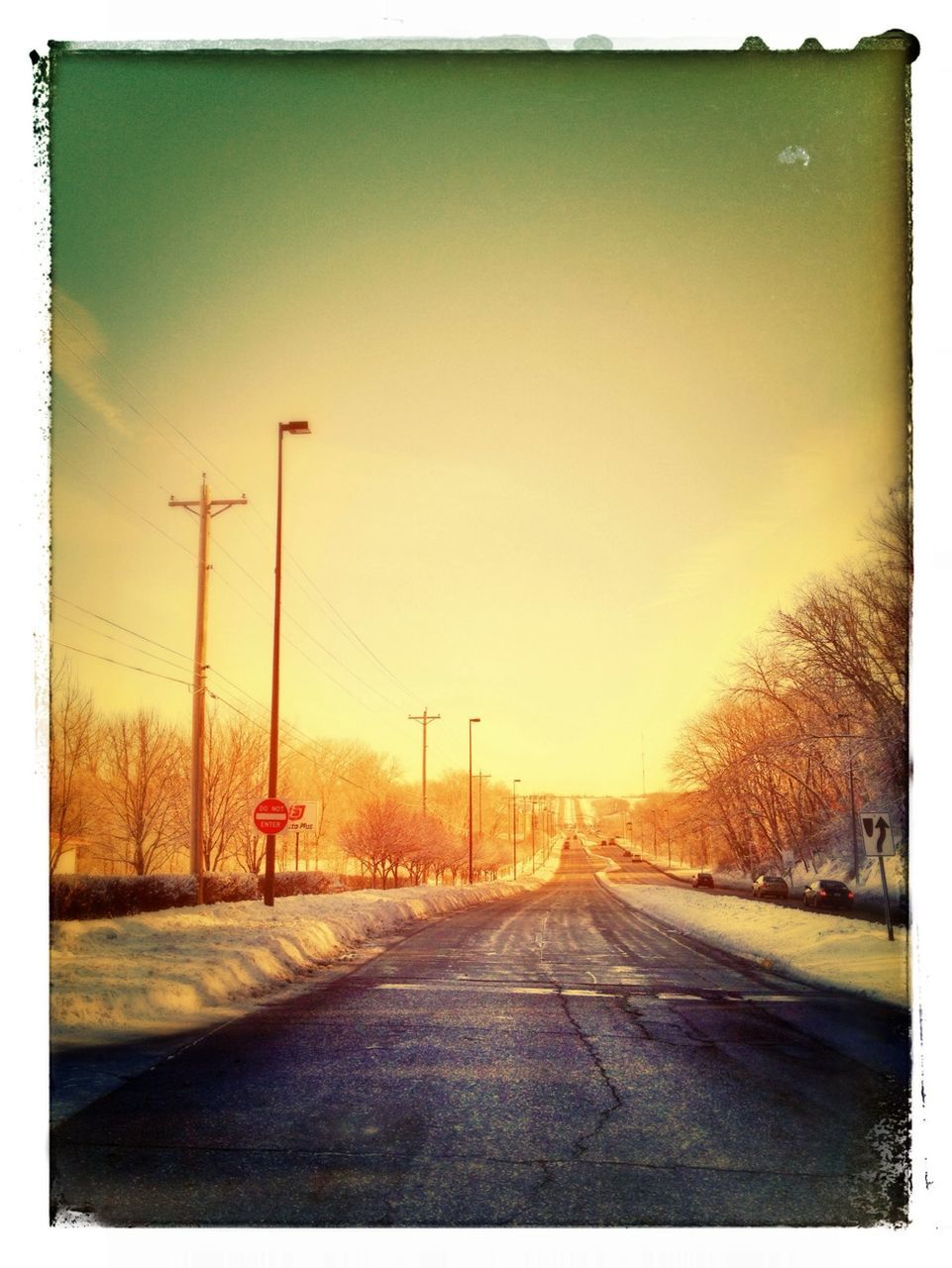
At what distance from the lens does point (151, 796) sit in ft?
164

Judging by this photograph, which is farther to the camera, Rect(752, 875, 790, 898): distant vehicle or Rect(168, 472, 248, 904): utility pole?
Rect(752, 875, 790, 898): distant vehicle

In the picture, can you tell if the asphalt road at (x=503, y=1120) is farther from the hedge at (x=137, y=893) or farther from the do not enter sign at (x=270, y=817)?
the hedge at (x=137, y=893)

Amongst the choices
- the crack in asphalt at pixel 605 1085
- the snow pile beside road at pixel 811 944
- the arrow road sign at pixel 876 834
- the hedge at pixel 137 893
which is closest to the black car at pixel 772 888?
the snow pile beside road at pixel 811 944

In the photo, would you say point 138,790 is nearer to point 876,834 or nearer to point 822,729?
point 822,729

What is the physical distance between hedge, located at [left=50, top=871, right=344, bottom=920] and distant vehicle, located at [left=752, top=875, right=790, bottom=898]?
91.5ft

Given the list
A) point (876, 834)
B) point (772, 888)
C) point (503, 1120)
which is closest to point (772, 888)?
point (772, 888)

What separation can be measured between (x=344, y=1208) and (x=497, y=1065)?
143 inches

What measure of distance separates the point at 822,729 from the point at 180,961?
83.7ft

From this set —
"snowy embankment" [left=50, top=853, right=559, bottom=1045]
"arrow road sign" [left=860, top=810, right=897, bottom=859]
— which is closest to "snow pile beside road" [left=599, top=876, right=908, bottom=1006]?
"arrow road sign" [left=860, top=810, right=897, bottom=859]

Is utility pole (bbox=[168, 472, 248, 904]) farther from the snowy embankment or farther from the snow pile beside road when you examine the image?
the snow pile beside road

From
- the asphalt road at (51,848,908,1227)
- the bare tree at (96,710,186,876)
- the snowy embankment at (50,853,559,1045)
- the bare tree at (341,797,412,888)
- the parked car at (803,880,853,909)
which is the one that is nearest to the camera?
the asphalt road at (51,848,908,1227)

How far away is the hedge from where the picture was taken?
60.9 feet

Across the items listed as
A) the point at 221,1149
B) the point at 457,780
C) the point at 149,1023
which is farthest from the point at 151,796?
the point at 457,780

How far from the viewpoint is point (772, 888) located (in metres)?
47.8
